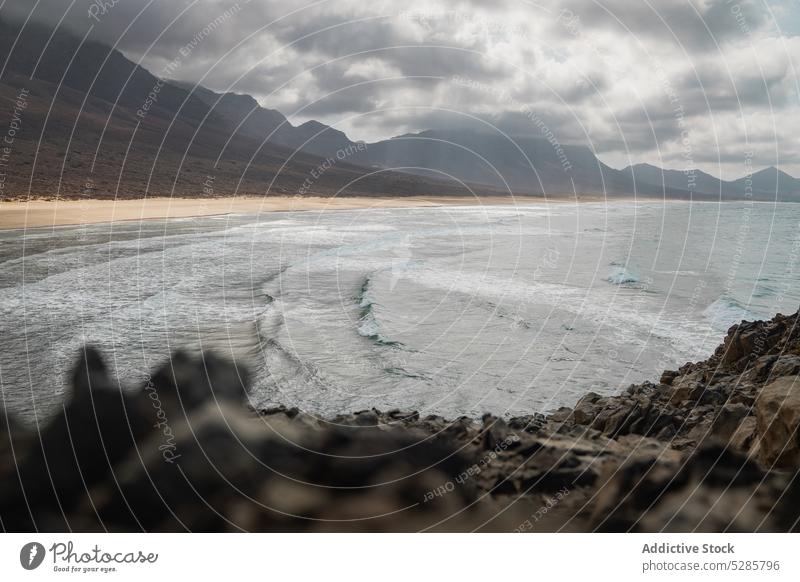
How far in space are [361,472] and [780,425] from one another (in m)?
2.79

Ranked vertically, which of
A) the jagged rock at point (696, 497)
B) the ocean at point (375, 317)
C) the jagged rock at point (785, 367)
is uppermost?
the ocean at point (375, 317)

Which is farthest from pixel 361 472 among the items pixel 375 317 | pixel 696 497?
pixel 375 317

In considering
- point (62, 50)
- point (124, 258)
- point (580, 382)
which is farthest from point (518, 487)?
point (62, 50)

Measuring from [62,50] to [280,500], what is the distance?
19905 cm

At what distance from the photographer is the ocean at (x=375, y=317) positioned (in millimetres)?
8078

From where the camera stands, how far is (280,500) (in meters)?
3.45

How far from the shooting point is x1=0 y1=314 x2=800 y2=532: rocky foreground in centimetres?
329

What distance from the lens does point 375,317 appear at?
12211 mm

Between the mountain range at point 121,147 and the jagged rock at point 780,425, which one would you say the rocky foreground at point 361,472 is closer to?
the jagged rock at point 780,425

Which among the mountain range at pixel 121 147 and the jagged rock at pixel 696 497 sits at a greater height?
the mountain range at pixel 121 147

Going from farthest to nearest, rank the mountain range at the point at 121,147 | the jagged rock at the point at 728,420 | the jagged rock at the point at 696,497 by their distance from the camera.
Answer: the mountain range at the point at 121,147, the jagged rock at the point at 728,420, the jagged rock at the point at 696,497
